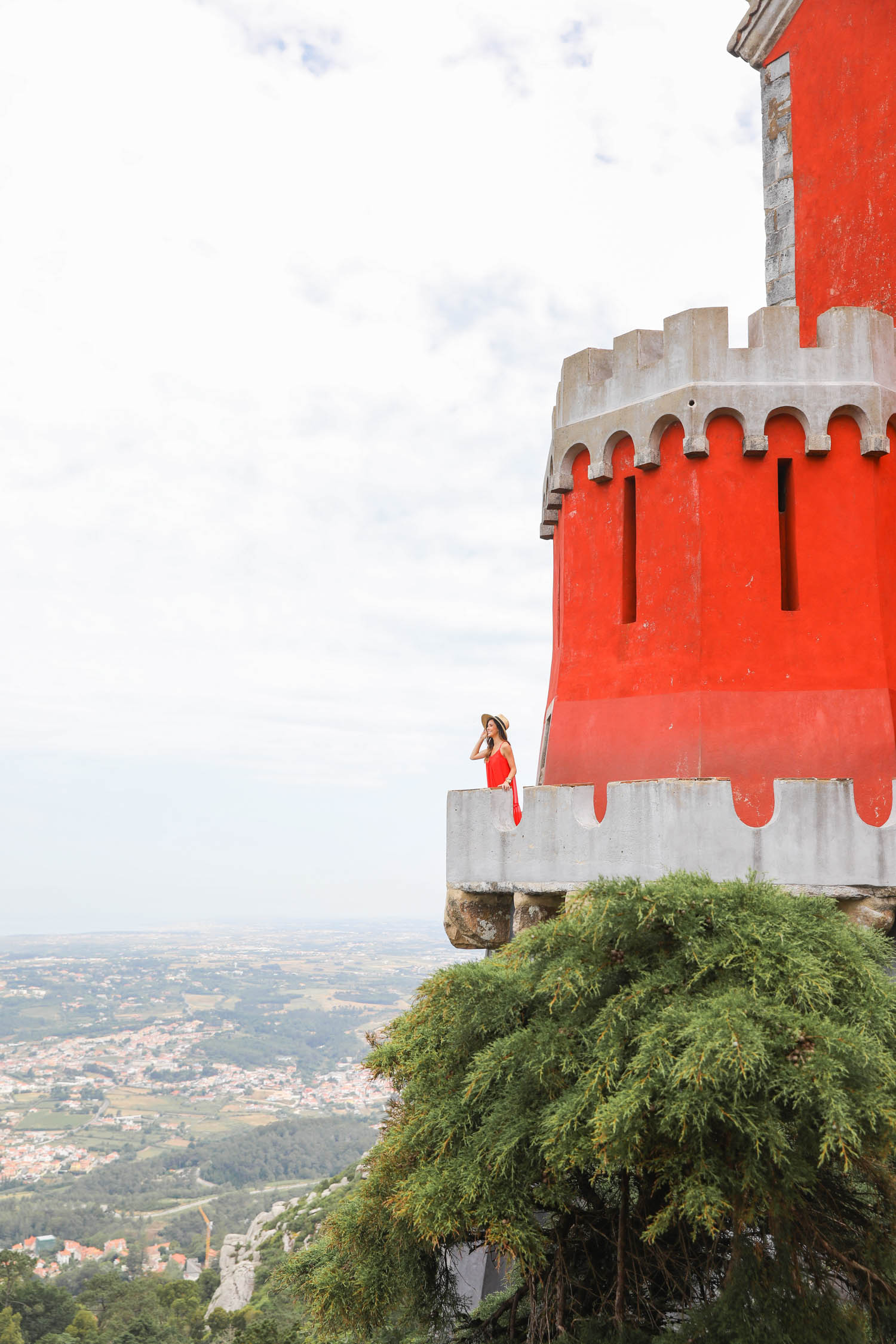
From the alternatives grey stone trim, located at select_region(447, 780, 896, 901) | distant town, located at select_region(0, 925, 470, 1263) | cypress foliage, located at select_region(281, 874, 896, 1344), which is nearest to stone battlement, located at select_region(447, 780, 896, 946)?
grey stone trim, located at select_region(447, 780, 896, 901)

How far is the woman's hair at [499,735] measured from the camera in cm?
928

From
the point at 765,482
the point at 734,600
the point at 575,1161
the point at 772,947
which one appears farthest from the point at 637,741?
the point at 575,1161

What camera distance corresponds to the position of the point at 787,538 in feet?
28.6

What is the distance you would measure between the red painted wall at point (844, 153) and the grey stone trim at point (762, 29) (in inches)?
5.0

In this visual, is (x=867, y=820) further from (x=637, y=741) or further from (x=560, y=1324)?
(x=560, y=1324)

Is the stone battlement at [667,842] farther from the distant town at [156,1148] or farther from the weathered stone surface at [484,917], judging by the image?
the distant town at [156,1148]

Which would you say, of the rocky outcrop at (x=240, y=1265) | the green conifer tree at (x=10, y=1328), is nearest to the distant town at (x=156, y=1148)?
the rocky outcrop at (x=240, y=1265)

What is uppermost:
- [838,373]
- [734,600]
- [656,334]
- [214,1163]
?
[656,334]

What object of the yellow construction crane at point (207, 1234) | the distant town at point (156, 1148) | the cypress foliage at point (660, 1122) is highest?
the cypress foliage at point (660, 1122)

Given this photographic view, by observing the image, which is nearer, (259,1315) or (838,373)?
(838,373)

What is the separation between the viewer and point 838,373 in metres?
8.62

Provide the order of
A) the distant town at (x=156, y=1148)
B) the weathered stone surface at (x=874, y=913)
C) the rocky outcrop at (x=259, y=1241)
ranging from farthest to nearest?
1. the distant town at (x=156, y=1148)
2. the rocky outcrop at (x=259, y=1241)
3. the weathered stone surface at (x=874, y=913)

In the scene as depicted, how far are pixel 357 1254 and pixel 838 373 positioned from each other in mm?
8120

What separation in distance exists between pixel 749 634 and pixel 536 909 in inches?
118
